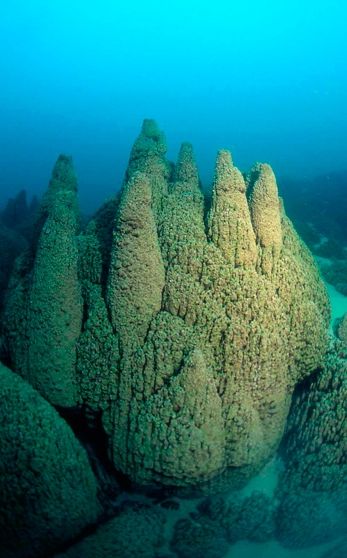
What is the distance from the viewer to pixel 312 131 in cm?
11412

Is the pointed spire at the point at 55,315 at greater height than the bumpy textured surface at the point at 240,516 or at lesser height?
greater

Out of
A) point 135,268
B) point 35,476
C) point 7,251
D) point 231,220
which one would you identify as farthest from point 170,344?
point 7,251

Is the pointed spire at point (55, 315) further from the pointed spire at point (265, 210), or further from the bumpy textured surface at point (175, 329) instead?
the pointed spire at point (265, 210)

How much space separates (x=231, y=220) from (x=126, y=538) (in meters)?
3.81

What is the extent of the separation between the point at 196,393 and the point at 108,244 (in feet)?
6.70

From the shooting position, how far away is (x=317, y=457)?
489 centimetres

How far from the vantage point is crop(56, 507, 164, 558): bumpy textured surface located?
4.38 metres

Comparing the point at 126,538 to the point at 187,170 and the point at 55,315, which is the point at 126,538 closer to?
the point at 55,315

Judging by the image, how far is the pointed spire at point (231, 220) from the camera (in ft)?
14.7

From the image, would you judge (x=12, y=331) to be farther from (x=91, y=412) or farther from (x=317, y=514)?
(x=317, y=514)

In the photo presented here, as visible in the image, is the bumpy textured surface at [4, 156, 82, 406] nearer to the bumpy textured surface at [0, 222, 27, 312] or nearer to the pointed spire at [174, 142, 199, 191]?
the pointed spire at [174, 142, 199, 191]

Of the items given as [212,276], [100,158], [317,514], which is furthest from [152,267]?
[100,158]

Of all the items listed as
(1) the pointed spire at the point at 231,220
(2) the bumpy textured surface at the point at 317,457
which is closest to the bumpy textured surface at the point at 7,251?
(1) the pointed spire at the point at 231,220

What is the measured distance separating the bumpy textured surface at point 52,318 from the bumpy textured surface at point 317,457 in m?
2.82
